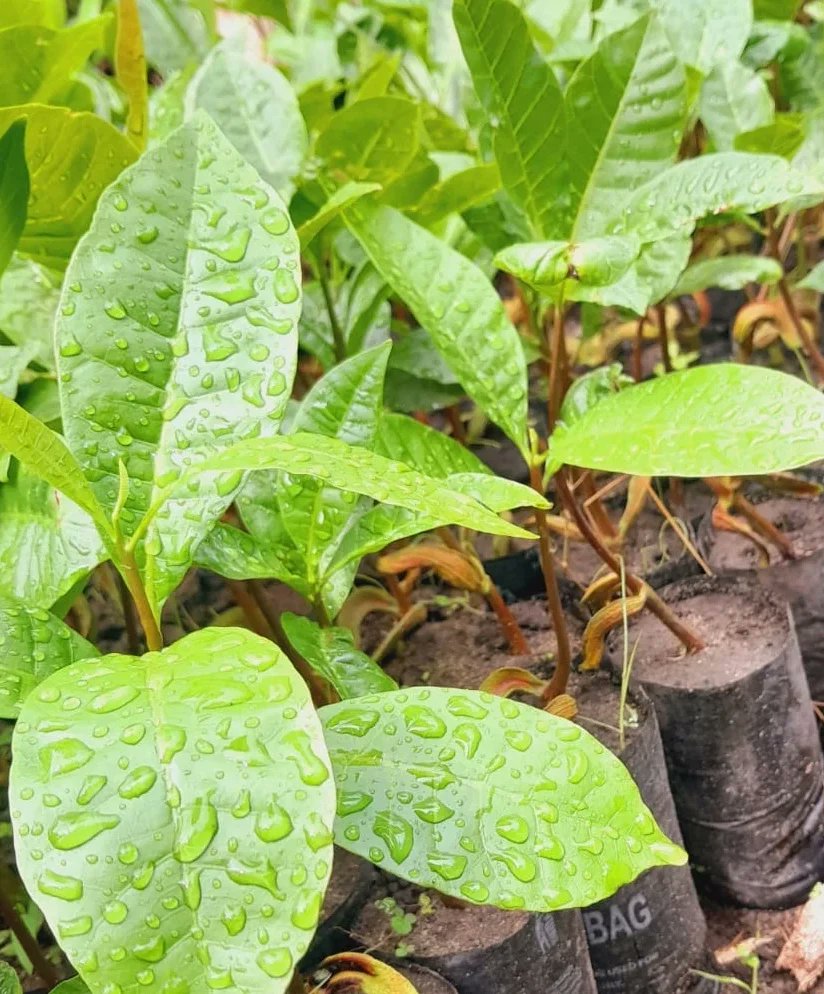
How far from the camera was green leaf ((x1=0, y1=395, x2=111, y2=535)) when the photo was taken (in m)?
0.43

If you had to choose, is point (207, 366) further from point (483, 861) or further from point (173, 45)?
point (173, 45)

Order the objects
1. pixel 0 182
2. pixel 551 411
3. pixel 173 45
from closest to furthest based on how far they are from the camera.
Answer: pixel 0 182 → pixel 551 411 → pixel 173 45

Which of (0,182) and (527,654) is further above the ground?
(0,182)

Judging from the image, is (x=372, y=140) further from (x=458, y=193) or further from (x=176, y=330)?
(x=176, y=330)

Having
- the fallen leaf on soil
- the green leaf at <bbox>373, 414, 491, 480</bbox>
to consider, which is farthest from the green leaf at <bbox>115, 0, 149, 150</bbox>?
the fallen leaf on soil

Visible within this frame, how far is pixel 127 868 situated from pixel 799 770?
0.76 metres

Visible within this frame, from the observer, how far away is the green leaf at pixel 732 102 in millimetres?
1065

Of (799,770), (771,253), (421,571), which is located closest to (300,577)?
(421,571)

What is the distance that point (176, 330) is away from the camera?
575mm

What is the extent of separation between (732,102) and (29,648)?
1.00m

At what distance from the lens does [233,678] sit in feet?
1.36

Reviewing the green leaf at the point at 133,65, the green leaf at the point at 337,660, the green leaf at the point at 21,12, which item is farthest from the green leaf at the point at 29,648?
the green leaf at the point at 21,12

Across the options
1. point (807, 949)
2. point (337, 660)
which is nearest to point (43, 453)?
point (337, 660)

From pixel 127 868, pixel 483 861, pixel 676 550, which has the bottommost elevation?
pixel 676 550
